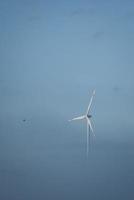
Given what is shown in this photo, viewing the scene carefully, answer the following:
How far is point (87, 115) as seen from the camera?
72.4 feet
